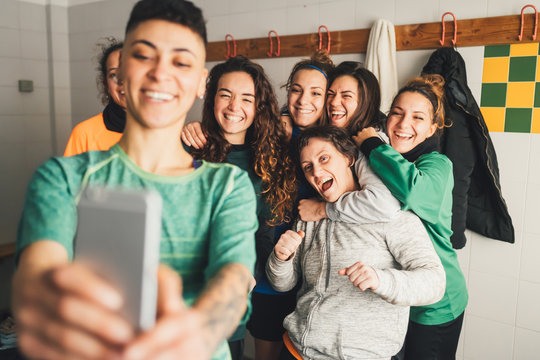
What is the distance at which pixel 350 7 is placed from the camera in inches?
89.7

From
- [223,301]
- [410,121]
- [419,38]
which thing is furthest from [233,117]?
[419,38]

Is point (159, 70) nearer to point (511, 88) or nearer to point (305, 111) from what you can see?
point (305, 111)

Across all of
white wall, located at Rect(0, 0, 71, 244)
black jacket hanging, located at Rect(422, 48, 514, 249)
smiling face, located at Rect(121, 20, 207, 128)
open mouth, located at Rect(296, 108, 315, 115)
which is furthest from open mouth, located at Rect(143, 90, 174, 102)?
white wall, located at Rect(0, 0, 71, 244)

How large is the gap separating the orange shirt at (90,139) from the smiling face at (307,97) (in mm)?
732

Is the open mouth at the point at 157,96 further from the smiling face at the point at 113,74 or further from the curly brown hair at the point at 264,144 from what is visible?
the smiling face at the point at 113,74

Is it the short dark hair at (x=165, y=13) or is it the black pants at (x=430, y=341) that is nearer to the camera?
the short dark hair at (x=165, y=13)

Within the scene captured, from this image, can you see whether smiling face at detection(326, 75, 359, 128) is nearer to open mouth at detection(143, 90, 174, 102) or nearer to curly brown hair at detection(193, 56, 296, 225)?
curly brown hair at detection(193, 56, 296, 225)

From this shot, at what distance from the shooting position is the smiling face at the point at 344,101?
5.51ft

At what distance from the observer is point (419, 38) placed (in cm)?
207

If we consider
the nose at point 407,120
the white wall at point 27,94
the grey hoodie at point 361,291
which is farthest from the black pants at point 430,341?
the white wall at point 27,94

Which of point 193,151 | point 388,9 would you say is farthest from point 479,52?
point 193,151

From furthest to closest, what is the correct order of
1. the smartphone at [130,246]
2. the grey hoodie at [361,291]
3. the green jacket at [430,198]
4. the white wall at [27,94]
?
the white wall at [27,94], the green jacket at [430,198], the grey hoodie at [361,291], the smartphone at [130,246]

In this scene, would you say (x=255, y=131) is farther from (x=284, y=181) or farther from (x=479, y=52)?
(x=479, y=52)

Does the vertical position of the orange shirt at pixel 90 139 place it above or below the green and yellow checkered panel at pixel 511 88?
below
